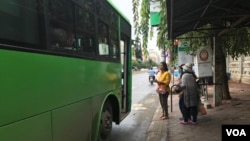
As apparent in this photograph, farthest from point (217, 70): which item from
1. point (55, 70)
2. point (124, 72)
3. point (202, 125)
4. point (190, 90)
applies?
point (55, 70)

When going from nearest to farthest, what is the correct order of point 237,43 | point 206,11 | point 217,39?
point 206,11 < point 217,39 < point 237,43

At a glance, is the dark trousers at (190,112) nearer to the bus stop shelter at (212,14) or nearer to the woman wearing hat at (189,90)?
the woman wearing hat at (189,90)

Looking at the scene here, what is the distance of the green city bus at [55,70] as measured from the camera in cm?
360

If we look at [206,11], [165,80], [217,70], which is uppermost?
[206,11]

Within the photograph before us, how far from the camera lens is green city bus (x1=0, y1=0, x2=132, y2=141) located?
3.60 meters

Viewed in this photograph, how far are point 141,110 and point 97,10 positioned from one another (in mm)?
8565

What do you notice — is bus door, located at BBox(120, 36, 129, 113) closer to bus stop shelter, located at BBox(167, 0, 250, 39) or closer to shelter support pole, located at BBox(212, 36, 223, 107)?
bus stop shelter, located at BBox(167, 0, 250, 39)

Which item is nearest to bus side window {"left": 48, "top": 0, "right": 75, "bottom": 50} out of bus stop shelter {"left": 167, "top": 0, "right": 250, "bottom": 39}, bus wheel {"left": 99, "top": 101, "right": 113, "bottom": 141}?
bus wheel {"left": 99, "top": 101, "right": 113, "bottom": 141}

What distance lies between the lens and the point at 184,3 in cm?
882

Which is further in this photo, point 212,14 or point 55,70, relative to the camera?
point 212,14

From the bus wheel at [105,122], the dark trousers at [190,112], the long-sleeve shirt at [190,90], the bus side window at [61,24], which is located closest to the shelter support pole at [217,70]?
the dark trousers at [190,112]

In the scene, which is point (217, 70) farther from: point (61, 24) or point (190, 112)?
point (61, 24)

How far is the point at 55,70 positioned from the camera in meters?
4.55

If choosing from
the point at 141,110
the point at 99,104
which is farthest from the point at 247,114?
the point at 99,104
